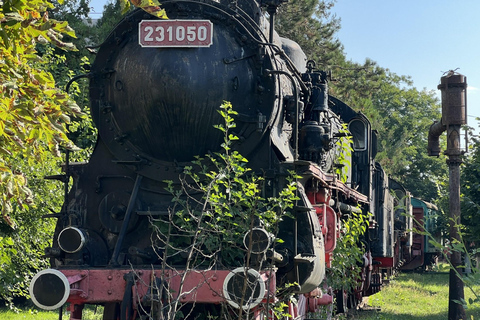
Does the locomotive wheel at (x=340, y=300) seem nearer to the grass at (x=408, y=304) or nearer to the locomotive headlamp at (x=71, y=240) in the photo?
the grass at (x=408, y=304)

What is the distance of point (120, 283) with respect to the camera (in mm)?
5395

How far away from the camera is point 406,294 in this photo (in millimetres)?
15719

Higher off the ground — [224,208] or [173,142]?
[173,142]

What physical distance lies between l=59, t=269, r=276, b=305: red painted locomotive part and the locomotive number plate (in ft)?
6.55

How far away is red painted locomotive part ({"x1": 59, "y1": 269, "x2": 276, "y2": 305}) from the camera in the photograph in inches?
207

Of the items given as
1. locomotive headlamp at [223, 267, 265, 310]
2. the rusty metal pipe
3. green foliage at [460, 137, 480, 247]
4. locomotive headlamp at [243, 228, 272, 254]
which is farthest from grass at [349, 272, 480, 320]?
locomotive headlamp at [223, 267, 265, 310]

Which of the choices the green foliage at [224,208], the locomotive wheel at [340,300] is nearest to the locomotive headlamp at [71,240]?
the green foliage at [224,208]

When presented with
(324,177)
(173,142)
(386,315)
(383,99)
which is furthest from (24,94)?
(383,99)

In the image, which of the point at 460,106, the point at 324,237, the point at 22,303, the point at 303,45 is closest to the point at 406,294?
the point at 460,106

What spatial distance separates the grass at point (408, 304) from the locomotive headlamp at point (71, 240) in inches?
205

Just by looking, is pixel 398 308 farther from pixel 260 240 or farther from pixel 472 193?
pixel 260 240

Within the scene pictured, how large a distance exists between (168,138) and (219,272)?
1.47 metres

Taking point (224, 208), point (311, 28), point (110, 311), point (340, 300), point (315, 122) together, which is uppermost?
point (311, 28)

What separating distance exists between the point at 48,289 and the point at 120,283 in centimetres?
55
